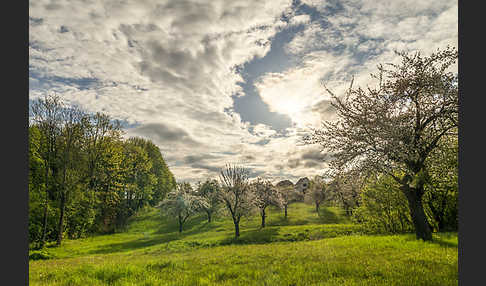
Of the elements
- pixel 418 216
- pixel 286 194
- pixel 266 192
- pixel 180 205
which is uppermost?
pixel 418 216

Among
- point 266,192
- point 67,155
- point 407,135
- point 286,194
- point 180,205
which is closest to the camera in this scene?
point 407,135

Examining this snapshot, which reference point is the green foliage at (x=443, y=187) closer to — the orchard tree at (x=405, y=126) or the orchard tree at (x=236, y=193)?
the orchard tree at (x=405, y=126)

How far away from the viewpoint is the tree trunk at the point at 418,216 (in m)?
12.5

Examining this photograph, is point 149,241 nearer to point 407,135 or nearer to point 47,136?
point 47,136

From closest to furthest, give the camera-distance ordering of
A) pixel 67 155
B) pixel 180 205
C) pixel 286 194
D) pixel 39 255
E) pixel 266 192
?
1. pixel 39 255
2. pixel 67 155
3. pixel 180 205
4. pixel 266 192
5. pixel 286 194

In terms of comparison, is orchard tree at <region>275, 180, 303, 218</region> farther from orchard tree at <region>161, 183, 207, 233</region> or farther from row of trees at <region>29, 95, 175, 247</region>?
row of trees at <region>29, 95, 175, 247</region>

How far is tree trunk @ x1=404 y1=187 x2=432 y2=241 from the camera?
41.0ft

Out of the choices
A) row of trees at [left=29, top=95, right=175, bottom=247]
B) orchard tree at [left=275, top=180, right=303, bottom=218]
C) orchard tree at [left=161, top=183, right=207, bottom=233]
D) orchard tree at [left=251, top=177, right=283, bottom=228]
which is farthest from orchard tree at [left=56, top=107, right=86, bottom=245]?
orchard tree at [left=275, top=180, right=303, bottom=218]

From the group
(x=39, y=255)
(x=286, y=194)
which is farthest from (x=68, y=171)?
(x=286, y=194)

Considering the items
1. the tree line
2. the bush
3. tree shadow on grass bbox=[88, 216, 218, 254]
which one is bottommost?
tree shadow on grass bbox=[88, 216, 218, 254]

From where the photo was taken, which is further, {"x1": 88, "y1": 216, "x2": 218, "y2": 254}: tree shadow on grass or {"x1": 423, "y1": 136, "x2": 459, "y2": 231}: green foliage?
{"x1": 88, "y1": 216, "x2": 218, "y2": 254}: tree shadow on grass

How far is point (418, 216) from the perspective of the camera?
42.5ft

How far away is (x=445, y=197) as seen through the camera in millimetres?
16328

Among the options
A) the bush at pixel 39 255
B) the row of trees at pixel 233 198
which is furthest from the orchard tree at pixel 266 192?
the bush at pixel 39 255
